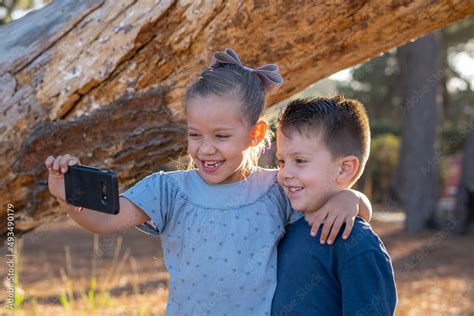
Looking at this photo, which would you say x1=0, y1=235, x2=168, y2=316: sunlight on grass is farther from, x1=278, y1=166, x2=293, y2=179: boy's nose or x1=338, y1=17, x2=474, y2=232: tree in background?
x1=338, y1=17, x2=474, y2=232: tree in background

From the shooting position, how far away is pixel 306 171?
217 cm

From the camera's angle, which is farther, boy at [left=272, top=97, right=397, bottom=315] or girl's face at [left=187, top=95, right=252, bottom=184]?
girl's face at [left=187, top=95, right=252, bottom=184]

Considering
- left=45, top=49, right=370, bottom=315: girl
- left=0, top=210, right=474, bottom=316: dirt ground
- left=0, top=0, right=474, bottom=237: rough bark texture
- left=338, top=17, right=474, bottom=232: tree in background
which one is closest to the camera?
left=45, top=49, right=370, bottom=315: girl

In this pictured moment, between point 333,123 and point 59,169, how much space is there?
85cm

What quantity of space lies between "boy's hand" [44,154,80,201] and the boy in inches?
25.7

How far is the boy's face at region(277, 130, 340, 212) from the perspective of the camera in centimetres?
217

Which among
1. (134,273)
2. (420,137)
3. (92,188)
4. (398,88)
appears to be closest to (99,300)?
(92,188)

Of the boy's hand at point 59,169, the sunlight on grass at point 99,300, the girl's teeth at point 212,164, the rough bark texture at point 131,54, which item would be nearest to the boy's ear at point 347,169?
the girl's teeth at point 212,164

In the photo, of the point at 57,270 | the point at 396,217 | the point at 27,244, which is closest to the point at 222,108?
the point at 57,270

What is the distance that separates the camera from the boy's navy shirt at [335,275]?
6.59 feet

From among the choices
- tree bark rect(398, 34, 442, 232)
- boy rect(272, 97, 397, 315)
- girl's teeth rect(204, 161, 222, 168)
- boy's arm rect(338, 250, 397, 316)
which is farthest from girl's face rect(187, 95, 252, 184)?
tree bark rect(398, 34, 442, 232)

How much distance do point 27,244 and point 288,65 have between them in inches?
344

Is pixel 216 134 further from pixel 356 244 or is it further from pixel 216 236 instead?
pixel 356 244

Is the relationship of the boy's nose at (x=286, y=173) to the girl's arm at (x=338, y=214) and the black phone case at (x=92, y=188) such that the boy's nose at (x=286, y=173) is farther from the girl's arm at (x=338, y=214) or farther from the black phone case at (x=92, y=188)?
the black phone case at (x=92, y=188)
